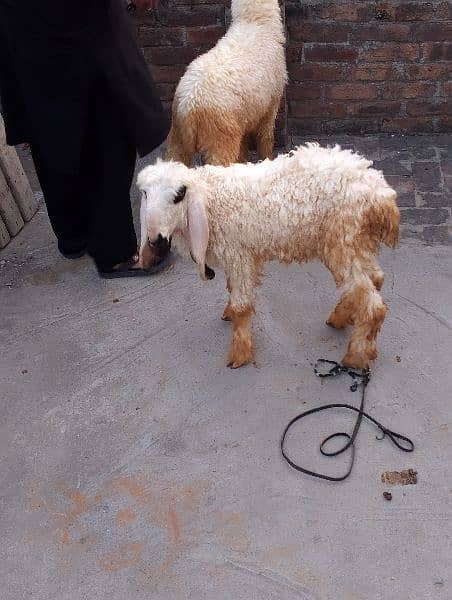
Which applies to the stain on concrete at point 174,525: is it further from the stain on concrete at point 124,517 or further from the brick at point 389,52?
the brick at point 389,52

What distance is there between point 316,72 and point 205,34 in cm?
90

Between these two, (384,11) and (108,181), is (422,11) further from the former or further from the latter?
(108,181)

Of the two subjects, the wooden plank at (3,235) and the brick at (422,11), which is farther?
the brick at (422,11)

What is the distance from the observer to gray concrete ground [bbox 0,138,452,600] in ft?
7.92

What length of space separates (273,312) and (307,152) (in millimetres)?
1045

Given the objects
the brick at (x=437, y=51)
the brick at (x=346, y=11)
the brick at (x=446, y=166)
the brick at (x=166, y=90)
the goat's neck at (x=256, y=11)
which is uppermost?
the goat's neck at (x=256, y=11)

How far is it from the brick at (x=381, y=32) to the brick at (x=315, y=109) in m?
0.54

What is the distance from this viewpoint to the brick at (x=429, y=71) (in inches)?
186

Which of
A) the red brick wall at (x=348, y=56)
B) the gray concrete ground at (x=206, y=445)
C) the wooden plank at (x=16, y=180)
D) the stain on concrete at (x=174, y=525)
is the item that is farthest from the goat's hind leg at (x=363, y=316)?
the wooden plank at (x=16, y=180)

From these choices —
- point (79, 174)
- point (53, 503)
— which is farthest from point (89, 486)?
point (79, 174)

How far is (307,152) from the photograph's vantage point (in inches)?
110

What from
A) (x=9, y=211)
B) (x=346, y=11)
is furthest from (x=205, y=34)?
(x=9, y=211)

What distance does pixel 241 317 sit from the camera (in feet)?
10.2

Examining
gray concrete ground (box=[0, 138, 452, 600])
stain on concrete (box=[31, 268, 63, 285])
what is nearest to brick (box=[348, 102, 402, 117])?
gray concrete ground (box=[0, 138, 452, 600])
